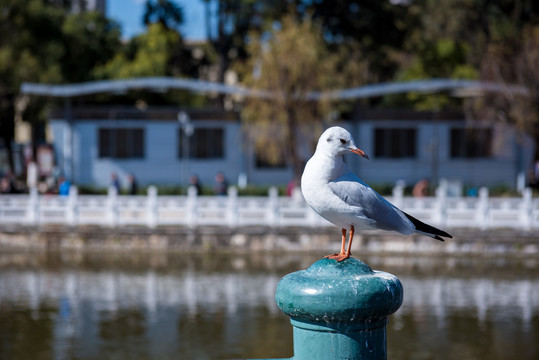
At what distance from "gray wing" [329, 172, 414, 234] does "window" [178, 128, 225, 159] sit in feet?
99.1

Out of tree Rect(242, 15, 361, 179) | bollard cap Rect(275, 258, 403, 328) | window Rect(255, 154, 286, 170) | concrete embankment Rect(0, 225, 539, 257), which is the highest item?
tree Rect(242, 15, 361, 179)

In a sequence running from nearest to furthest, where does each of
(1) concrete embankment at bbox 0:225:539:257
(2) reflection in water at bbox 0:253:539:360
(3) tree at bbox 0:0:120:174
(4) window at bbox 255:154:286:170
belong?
1. (2) reflection in water at bbox 0:253:539:360
2. (1) concrete embankment at bbox 0:225:539:257
3. (4) window at bbox 255:154:286:170
4. (3) tree at bbox 0:0:120:174

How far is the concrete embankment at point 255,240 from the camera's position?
23.3 m

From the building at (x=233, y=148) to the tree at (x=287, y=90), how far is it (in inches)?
78.7

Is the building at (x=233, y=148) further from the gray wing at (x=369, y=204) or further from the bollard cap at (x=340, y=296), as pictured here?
the bollard cap at (x=340, y=296)

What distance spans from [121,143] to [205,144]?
3348 mm

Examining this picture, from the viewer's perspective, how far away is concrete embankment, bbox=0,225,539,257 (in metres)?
23.3

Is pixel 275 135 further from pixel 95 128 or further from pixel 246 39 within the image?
pixel 246 39

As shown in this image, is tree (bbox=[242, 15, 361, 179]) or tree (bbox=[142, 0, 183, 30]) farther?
tree (bbox=[142, 0, 183, 30])

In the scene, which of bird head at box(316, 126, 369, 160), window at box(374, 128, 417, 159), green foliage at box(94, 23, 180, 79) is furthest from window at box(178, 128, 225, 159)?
bird head at box(316, 126, 369, 160)

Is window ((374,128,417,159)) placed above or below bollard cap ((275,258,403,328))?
above

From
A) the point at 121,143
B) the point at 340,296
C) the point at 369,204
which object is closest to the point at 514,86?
the point at 121,143

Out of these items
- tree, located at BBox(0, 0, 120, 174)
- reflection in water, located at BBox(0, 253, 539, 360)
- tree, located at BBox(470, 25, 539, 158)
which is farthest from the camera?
tree, located at BBox(0, 0, 120, 174)

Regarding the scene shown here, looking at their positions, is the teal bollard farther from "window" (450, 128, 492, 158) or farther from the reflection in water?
"window" (450, 128, 492, 158)
